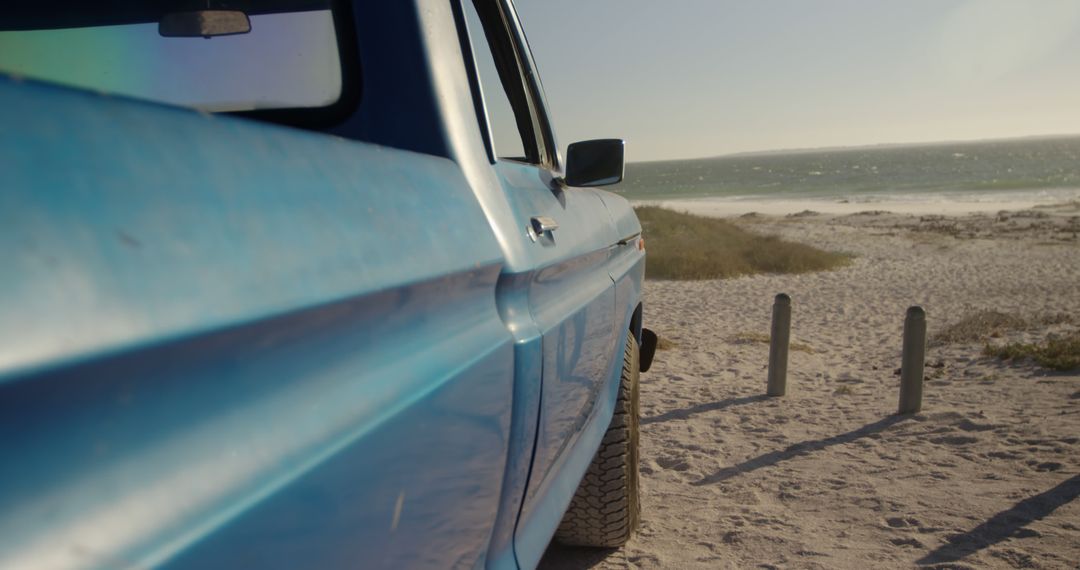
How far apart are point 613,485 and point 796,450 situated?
2.63m

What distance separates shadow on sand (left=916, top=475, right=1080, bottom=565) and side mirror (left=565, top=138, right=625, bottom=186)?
247 centimetres

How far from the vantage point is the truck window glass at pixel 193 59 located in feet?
4.79

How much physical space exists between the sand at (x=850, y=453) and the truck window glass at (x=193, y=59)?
9.10 feet

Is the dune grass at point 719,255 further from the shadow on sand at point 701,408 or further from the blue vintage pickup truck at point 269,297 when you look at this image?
the blue vintage pickup truck at point 269,297

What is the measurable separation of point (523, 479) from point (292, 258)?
891 millimetres

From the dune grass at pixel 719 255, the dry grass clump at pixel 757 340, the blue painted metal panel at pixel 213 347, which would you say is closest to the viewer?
the blue painted metal panel at pixel 213 347

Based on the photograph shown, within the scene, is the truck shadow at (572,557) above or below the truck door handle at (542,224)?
below

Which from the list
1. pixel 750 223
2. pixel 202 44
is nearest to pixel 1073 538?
pixel 202 44

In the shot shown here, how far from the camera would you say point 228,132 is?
31.1 inches

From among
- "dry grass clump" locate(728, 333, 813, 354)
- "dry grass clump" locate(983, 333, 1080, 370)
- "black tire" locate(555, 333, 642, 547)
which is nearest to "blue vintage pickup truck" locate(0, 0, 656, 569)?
"black tire" locate(555, 333, 642, 547)

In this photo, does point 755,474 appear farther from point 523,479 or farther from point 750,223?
point 750,223

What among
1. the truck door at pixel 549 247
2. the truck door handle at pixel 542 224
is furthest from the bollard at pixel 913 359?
the truck door handle at pixel 542 224

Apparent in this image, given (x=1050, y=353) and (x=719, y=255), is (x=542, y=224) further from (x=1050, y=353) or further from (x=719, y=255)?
(x=719, y=255)

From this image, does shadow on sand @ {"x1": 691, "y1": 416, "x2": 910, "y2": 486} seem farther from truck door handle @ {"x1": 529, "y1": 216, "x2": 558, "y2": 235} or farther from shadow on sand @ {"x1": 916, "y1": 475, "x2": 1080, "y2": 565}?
truck door handle @ {"x1": 529, "y1": 216, "x2": 558, "y2": 235}
